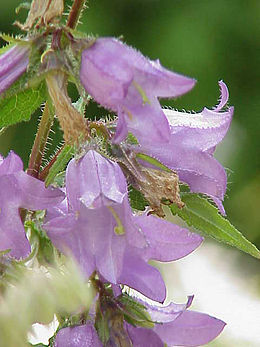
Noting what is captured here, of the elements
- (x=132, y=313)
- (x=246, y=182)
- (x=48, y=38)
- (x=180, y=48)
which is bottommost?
(x=246, y=182)

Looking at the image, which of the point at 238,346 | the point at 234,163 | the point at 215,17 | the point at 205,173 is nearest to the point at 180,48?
the point at 215,17

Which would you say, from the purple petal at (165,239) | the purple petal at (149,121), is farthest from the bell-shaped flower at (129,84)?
the purple petal at (165,239)

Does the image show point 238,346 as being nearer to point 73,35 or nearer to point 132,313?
point 132,313

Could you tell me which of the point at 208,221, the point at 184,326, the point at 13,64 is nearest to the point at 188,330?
the point at 184,326

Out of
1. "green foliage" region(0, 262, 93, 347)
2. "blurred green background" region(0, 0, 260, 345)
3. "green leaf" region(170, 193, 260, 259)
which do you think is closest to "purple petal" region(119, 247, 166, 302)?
"green leaf" region(170, 193, 260, 259)

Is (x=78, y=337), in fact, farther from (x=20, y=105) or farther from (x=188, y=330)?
(x=20, y=105)

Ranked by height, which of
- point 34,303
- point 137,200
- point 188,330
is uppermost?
point 34,303
